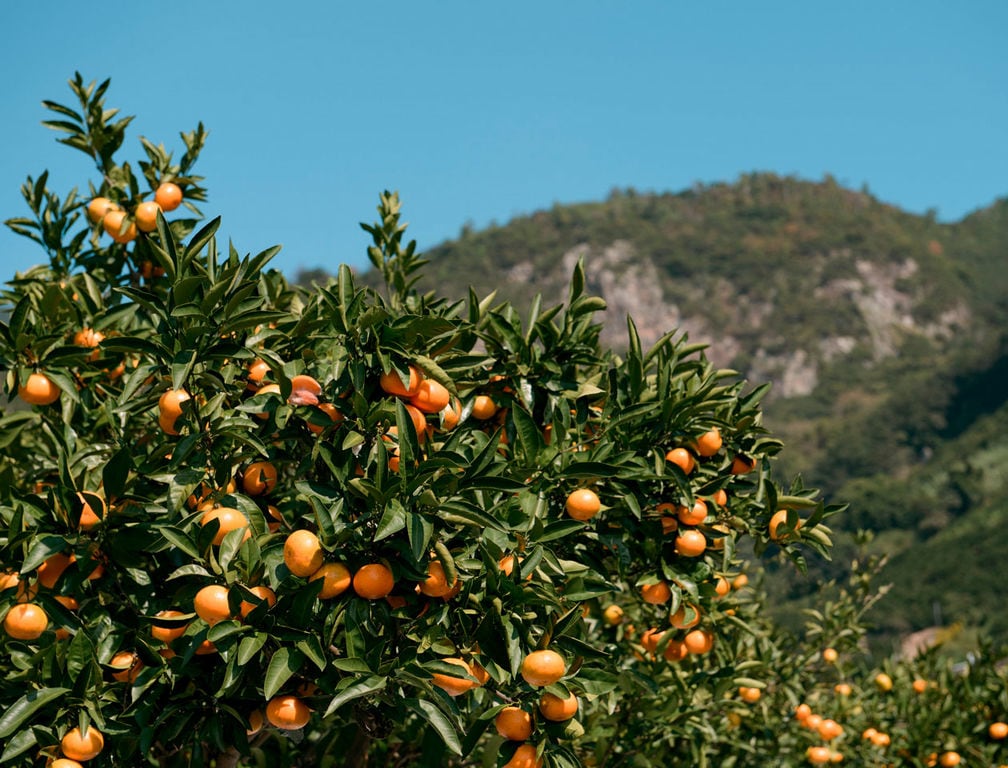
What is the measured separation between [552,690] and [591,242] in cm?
11207

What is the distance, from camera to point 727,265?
108750 millimetres

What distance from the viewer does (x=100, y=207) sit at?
3592 millimetres

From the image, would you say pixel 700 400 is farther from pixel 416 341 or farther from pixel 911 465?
pixel 911 465

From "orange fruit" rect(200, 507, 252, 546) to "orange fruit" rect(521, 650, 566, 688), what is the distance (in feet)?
2.50

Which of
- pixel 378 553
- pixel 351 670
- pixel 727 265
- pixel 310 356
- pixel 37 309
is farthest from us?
pixel 727 265

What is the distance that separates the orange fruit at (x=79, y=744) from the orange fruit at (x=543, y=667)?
1.06 metres

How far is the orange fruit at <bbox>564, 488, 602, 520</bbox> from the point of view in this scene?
101 inches

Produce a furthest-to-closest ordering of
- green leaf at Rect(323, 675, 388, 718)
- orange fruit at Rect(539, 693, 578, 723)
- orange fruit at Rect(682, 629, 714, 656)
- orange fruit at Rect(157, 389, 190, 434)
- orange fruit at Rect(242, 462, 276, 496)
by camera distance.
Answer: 1. orange fruit at Rect(682, 629, 714, 656)
2. orange fruit at Rect(242, 462, 276, 496)
3. orange fruit at Rect(157, 389, 190, 434)
4. orange fruit at Rect(539, 693, 578, 723)
5. green leaf at Rect(323, 675, 388, 718)

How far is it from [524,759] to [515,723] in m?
0.09

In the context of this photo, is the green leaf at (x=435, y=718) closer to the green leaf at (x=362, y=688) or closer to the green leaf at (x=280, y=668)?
the green leaf at (x=362, y=688)

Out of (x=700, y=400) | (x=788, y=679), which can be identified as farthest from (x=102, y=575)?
(x=788, y=679)

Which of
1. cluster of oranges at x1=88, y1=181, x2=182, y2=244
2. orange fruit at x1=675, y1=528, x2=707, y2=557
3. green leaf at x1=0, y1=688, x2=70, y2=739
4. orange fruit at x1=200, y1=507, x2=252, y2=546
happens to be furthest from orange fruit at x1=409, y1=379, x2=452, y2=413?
cluster of oranges at x1=88, y1=181, x2=182, y2=244

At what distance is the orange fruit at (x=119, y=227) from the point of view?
3.51 metres

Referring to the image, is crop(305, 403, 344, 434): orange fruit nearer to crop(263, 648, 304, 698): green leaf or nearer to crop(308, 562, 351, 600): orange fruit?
crop(308, 562, 351, 600): orange fruit
